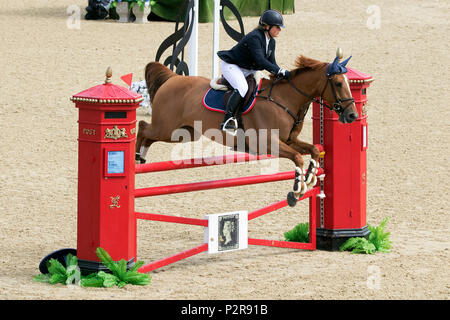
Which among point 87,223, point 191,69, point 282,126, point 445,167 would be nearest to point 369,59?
point 191,69

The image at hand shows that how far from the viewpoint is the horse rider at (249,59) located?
28.3ft

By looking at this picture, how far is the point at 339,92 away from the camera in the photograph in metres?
8.47

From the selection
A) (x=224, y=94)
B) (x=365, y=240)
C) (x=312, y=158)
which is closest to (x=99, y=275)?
(x=224, y=94)

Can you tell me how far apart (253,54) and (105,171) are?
5.77ft

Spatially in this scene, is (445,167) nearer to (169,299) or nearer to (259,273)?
(259,273)

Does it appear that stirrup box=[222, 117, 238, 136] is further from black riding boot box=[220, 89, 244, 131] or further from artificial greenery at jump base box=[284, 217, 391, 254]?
artificial greenery at jump base box=[284, 217, 391, 254]

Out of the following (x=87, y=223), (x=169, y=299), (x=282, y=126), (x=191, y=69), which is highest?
(x=191, y=69)

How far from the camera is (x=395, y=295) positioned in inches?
313

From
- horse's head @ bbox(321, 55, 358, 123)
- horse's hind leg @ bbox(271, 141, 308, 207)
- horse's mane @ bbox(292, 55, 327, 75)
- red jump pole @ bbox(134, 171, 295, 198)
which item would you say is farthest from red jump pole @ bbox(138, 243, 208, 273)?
horse's mane @ bbox(292, 55, 327, 75)

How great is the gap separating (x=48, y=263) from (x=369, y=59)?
10979mm

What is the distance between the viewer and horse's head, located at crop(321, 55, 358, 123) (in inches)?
331

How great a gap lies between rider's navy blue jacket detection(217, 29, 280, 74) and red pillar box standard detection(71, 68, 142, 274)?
1252 millimetres

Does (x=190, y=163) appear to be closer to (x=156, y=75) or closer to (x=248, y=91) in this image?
(x=248, y=91)

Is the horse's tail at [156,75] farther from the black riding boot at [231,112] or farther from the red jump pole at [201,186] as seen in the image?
the red jump pole at [201,186]
